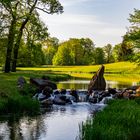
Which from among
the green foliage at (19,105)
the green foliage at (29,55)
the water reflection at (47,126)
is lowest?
the water reflection at (47,126)

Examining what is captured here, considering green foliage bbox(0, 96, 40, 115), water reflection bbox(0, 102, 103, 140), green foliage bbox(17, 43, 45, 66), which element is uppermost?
green foliage bbox(17, 43, 45, 66)

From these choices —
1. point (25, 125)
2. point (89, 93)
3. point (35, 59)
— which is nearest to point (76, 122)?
point (25, 125)

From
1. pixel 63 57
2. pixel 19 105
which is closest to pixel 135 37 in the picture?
pixel 19 105

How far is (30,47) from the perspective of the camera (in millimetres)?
65875

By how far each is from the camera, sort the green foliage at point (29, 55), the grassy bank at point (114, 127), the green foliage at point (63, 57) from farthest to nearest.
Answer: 1. the green foliage at point (63, 57)
2. the green foliage at point (29, 55)
3. the grassy bank at point (114, 127)

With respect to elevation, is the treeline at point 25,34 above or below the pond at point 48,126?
above

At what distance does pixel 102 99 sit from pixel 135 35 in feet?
108

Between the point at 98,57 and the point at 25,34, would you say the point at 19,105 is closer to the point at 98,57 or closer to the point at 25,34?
the point at 25,34

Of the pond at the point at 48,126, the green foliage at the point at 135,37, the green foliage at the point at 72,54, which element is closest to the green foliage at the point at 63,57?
the green foliage at the point at 72,54

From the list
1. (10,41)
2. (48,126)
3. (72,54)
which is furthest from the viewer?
(72,54)

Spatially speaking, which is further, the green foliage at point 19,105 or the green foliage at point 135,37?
the green foliage at point 135,37

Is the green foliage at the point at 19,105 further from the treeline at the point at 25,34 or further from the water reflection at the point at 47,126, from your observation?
the treeline at the point at 25,34

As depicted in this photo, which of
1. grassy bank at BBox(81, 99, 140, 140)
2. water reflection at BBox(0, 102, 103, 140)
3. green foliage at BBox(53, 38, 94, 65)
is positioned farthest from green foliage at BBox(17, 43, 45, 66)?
green foliage at BBox(53, 38, 94, 65)

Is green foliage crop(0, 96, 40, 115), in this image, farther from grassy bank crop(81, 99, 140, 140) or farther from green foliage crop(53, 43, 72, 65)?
green foliage crop(53, 43, 72, 65)
